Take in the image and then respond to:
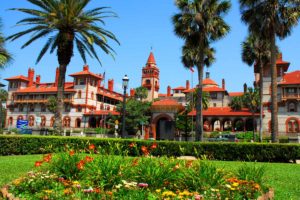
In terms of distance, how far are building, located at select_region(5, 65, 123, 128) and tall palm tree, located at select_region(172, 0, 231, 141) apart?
44568 mm

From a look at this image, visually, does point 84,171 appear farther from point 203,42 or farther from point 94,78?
point 94,78

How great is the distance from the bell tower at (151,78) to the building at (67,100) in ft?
52.6

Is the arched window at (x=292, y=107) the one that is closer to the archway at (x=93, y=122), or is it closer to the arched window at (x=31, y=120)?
the archway at (x=93, y=122)

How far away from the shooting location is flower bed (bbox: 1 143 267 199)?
5586 mm

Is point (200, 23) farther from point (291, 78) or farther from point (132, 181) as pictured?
point (291, 78)

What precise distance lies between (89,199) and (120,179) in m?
1.24

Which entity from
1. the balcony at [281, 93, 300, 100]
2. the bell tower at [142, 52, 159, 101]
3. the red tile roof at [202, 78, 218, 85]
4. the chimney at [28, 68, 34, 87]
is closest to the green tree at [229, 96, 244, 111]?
the balcony at [281, 93, 300, 100]

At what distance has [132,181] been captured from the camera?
677 centimetres

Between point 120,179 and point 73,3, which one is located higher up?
point 73,3

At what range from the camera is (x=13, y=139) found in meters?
19.8

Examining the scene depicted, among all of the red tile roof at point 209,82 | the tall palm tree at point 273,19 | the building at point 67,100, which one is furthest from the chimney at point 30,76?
the tall palm tree at point 273,19

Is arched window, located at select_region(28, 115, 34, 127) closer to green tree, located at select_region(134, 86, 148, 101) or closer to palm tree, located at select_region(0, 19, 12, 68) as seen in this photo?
green tree, located at select_region(134, 86, 148, 101)

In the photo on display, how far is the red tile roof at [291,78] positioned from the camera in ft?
181

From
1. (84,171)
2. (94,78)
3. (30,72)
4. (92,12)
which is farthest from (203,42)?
(30,72)
